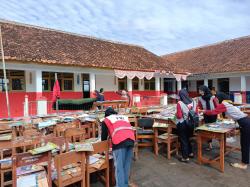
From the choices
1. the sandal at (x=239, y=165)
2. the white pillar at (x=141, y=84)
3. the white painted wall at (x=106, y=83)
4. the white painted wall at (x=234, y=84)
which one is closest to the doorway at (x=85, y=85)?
the white painted wall at (x=106, y=83)

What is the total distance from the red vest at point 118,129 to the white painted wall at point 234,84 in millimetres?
17139

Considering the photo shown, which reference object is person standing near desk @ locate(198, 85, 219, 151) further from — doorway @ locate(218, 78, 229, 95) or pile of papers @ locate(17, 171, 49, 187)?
doorway @ locate(218, 78, 229, 95)

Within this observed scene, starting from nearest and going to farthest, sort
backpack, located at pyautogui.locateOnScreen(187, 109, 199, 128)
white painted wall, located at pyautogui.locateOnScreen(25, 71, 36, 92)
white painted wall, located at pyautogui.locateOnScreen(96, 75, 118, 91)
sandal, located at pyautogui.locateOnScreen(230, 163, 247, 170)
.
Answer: sandal, located at pyautogui.locateOnScreen(230, 163, 247, 170), backpack, located at pyautogui.locateOnScreen(187, 109, 199, 128), white painted wall, located at pyautogui.locateOnScreen(25, 71, 36, 92), white painted wall, located at pyautogui.locateOnScreen(96, 75, 118, 91)

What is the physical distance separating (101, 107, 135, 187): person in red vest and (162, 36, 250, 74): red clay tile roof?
14.3m

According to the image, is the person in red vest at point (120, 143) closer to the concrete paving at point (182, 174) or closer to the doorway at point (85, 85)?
the concrete paving at point (182, 174)

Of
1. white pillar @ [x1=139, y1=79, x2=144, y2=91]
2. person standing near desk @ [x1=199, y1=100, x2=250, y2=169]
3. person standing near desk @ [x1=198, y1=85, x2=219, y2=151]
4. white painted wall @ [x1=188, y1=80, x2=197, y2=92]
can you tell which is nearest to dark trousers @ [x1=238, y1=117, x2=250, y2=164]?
person standing near desk @ [x1=199, y1=100, x2=250, y2=169]

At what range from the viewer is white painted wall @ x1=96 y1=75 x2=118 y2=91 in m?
15.3

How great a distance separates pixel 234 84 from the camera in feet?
59.4

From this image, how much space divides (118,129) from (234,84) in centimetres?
1747

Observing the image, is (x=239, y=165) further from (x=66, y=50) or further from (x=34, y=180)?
(x=66, y=50)

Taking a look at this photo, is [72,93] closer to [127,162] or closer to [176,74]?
[176,74]

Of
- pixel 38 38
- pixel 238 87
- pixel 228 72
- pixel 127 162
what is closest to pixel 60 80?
pixel 38 38

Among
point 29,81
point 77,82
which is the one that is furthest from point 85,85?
point 29,81

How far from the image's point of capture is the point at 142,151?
6.17 metres
